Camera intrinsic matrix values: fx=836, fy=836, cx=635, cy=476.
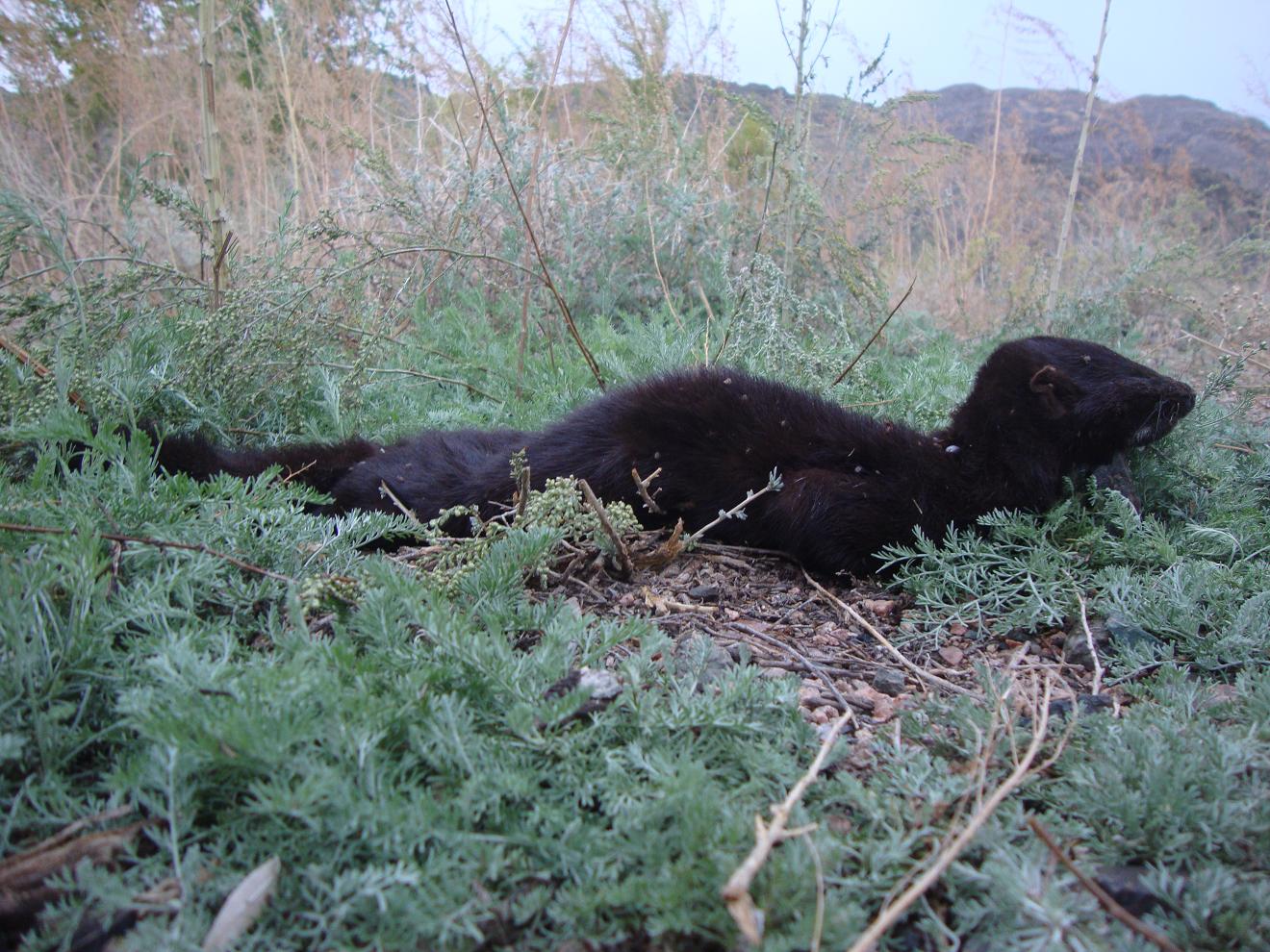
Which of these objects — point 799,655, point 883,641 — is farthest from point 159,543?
point 883,641

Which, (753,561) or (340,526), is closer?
(340,526)

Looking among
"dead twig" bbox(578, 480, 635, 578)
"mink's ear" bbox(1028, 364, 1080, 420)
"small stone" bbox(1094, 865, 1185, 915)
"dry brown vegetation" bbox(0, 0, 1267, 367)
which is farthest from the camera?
"dry brown vegetation" bbox(0, 0, 1267, 367)

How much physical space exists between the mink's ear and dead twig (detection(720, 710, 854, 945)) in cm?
212

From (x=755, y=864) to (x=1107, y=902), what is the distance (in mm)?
509

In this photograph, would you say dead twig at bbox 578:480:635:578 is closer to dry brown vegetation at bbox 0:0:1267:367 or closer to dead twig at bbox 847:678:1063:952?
dead twig at bbox 847:678:1063:952

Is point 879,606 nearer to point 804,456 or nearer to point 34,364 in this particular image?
point 804,456

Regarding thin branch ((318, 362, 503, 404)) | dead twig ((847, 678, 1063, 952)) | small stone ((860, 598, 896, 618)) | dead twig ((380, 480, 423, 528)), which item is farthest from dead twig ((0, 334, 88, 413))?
dead twig ((847, 678, 1063, 952))

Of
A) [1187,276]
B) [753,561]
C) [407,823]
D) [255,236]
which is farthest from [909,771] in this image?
[1187,276]

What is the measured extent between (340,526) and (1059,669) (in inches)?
75.2

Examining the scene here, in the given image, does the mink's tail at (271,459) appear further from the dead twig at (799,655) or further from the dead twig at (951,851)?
the dead twig at (951,851)

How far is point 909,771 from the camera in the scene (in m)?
1.50

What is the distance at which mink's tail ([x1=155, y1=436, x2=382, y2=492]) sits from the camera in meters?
2.75

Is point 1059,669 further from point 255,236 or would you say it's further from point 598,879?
point 255,236

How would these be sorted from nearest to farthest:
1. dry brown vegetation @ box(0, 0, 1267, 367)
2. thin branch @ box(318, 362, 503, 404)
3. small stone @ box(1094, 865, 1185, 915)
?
small stone @ box(1094, 865, 1185, 915)
thin branch @ box(318, 362, 503, 404)
dry brown vegetation @ box(0, 0, 1267, 367)
